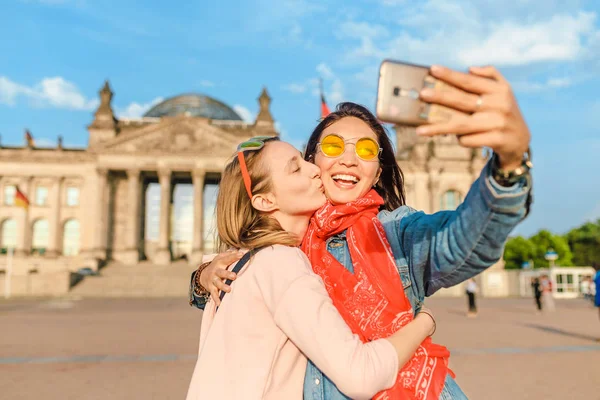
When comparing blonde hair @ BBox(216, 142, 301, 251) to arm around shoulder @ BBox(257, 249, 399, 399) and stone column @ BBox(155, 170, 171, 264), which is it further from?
stone column @ BBox(155, 170, 171, 264)

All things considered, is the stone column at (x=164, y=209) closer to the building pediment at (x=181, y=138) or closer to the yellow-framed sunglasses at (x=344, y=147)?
the building pediment at (x=181, y=138)

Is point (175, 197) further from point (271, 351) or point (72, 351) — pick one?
point (271, 351)

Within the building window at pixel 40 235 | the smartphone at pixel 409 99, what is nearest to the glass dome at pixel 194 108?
the building window at pixel 40 235

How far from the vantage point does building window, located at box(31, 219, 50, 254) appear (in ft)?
201

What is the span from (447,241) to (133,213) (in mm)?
58202

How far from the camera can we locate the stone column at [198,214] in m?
56.3

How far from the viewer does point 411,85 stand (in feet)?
5.03

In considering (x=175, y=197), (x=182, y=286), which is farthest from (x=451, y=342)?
(x=175, y=197)

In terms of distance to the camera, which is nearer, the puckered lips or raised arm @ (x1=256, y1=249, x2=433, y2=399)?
raised arm @ (x1=256, y1=249, x2=433, y2=399)

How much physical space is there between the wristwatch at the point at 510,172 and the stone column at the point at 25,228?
66.0 m

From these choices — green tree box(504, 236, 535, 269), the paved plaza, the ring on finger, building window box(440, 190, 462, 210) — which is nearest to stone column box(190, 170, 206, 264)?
building window box(440, 190, 462, 210)

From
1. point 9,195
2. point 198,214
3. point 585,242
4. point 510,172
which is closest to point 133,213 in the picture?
point 198,214

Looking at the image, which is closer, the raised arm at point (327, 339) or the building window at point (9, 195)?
the raised arm at point (327, 339)

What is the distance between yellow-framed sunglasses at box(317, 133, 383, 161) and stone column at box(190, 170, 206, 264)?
54.4 meters
